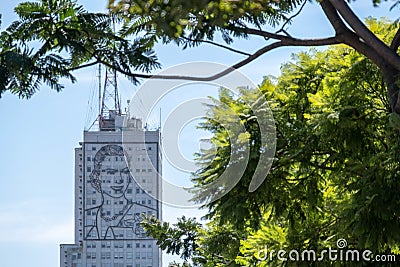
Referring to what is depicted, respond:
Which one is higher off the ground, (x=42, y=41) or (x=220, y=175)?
(x=42, y=41)

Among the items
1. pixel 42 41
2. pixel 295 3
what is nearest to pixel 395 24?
pixel 295 3

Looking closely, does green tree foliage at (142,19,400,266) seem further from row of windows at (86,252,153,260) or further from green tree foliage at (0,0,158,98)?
row of windows at (86,252,153,260)

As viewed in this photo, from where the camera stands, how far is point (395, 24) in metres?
7.01

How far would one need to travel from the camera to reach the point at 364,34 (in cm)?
679

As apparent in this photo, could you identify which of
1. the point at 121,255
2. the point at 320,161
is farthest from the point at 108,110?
the point at 320,161

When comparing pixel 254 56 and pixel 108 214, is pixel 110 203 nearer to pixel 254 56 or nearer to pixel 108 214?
pixel 108 214

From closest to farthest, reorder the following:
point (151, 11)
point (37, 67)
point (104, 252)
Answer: point (151, 11), point (37, 67), point (104, 252)

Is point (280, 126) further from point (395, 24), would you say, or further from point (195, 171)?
point (395, 24)

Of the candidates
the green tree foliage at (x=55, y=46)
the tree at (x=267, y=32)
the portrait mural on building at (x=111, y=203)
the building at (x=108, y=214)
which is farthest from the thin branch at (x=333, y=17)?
the portrait mural on building at (x=111, y=203)

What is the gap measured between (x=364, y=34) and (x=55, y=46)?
8.05 feet

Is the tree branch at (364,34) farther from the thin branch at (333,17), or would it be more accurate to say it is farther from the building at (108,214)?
the building at (108,214)

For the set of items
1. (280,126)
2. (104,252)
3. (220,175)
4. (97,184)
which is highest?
(97,184)

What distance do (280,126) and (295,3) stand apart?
183cm

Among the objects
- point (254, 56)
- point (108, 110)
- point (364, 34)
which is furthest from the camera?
point (108, 110)
